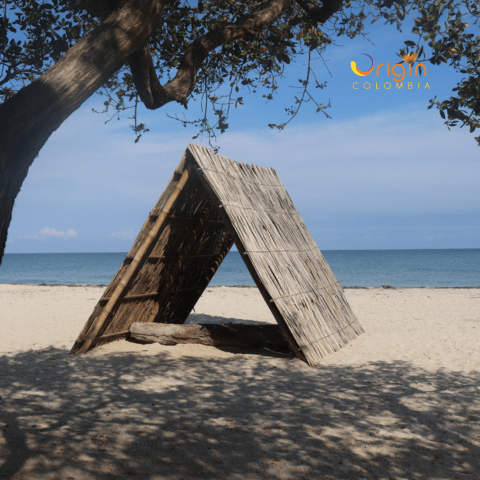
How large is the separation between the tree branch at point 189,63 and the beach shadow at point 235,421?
271cm

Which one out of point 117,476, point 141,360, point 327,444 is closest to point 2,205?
point 117,476

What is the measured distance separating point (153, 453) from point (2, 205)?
1914 millimetres

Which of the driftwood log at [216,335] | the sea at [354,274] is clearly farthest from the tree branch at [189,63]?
the sea at [354,274]

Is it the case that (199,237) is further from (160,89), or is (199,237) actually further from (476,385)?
(476,385)

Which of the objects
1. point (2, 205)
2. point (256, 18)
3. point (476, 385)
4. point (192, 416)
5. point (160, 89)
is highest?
point (256, 18)

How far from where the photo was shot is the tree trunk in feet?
8.34

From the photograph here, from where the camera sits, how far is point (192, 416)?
4004 millimetres

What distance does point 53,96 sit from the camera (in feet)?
8.76

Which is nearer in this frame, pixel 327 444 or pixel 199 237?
pixel 327 444

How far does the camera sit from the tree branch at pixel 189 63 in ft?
12.9

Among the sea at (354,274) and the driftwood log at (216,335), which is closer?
the driftwood log at (216,335)

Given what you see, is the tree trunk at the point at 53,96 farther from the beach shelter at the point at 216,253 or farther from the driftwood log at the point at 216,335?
the driftwood log at the point at 216,335

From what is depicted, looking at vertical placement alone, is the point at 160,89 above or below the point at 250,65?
below

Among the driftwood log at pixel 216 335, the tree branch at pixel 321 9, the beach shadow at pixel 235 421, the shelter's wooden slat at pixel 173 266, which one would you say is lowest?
Result: the beach shadow at pixel 235 421
